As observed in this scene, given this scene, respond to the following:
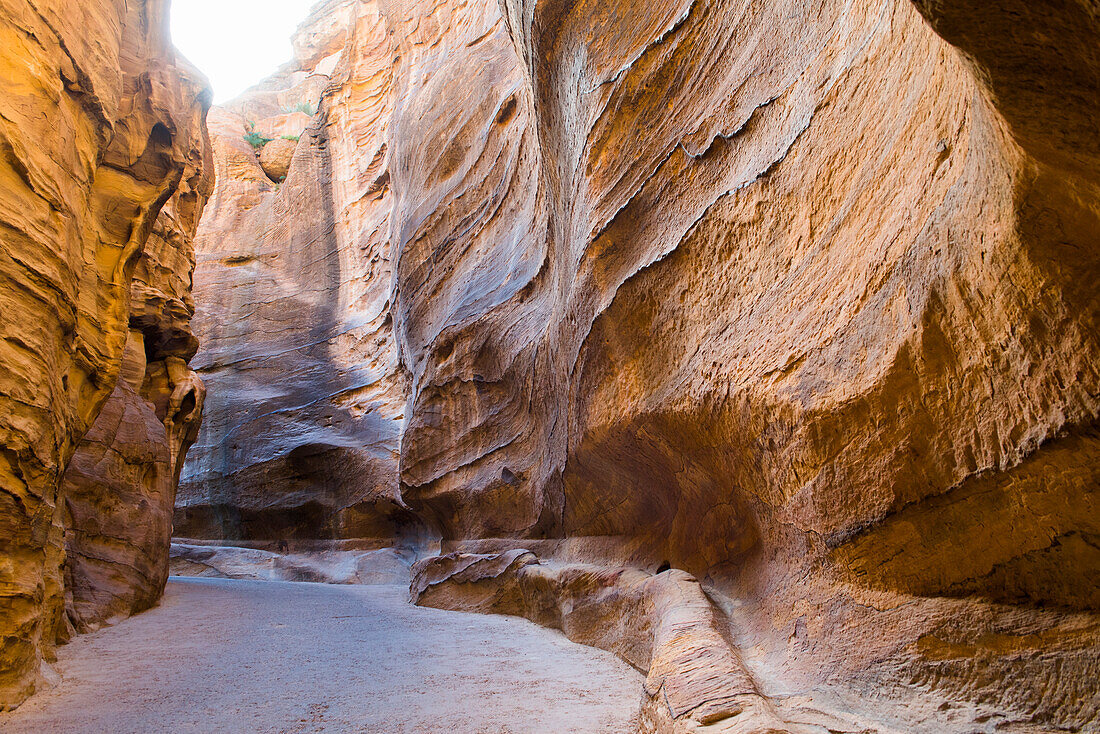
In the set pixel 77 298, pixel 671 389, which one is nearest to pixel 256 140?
pixel 77 298

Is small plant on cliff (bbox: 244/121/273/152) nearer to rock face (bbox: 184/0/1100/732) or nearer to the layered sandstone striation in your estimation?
the layered sandstone striation

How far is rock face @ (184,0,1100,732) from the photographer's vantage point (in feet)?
6.31

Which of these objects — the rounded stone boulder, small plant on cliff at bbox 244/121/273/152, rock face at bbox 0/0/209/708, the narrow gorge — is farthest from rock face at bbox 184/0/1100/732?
small plant on cliff at bbox 244/121/273/152

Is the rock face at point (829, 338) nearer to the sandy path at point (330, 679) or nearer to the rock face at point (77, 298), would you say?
the sandy path at point (330, 679)

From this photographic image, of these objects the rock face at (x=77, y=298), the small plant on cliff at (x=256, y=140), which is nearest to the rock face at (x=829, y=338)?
the rock face at (x=77, y=298)

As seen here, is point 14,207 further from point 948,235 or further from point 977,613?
point 977,613

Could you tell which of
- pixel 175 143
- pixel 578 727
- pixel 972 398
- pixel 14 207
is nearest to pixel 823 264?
pixel 972 398

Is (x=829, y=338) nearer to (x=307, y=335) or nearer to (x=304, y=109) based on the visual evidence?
(x=307, y=335)

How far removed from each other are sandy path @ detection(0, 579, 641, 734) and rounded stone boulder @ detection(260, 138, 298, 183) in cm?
2199

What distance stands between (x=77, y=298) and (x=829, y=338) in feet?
17.0

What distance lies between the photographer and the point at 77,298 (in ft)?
16.3

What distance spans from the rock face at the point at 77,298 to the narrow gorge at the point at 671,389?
1.2 inches

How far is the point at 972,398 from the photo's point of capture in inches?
88.5

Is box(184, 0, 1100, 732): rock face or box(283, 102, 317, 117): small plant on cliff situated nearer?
box(184, 0, 1100, 732): rock face
